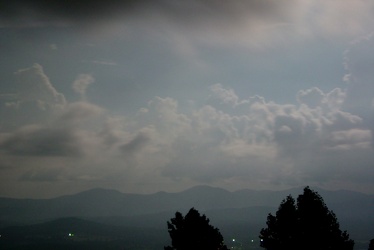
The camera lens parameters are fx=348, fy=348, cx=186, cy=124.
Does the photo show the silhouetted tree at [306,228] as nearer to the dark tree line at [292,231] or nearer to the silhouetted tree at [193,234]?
the dark tree line at [292,231]

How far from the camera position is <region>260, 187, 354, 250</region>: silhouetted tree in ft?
78.9

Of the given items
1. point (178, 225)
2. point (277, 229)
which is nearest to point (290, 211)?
point (277, 229)

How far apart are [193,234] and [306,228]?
8.08 m

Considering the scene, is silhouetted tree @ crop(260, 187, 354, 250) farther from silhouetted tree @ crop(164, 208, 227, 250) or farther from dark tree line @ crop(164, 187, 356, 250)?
silhouetted tree @ crop(164, 208, 227, 250)

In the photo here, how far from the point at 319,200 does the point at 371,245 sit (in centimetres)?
512

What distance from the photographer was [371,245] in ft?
82.9

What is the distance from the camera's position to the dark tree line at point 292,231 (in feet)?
79.2

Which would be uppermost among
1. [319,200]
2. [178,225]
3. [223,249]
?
[319,200]

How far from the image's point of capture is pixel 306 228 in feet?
81.1

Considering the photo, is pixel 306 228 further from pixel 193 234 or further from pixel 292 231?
pixel 193 234

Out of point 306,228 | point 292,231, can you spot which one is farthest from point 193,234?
point 306,228

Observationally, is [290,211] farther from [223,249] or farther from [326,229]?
[223,249]

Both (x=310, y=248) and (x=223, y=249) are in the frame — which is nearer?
(x=310, y=248)

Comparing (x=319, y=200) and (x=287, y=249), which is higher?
(x=319, y=200)
